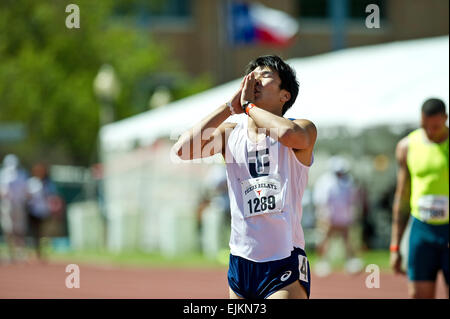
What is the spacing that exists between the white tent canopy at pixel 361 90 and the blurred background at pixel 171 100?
0.04 m

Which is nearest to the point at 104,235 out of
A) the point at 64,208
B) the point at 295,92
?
the point at 64,208

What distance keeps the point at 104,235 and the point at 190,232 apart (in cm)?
368

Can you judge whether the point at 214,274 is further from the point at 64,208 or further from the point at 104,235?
the point at 64,208

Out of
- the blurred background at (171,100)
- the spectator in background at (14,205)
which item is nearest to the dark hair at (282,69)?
the blurred background at (171,100)

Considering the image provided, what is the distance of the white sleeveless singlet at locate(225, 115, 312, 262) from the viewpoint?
17.3 feet

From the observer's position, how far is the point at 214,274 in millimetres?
17609

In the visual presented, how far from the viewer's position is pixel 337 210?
1767 centimetres

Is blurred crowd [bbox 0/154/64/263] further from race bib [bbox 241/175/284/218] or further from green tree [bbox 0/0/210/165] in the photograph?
race bib [bbox 241/175/284/218]

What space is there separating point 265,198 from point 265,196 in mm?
11

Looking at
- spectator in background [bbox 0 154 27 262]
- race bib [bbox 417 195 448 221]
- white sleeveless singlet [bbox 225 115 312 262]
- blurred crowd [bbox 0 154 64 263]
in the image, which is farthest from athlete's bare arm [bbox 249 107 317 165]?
spectator in background [bbox 0 154 27 262]

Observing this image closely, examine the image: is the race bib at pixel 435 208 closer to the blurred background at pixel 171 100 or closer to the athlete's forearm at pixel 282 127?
the athlete's forearm at pixel 282 127

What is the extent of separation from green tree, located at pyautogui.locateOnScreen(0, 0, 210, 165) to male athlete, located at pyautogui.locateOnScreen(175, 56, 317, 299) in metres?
25.3

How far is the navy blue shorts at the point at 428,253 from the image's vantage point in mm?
7371
